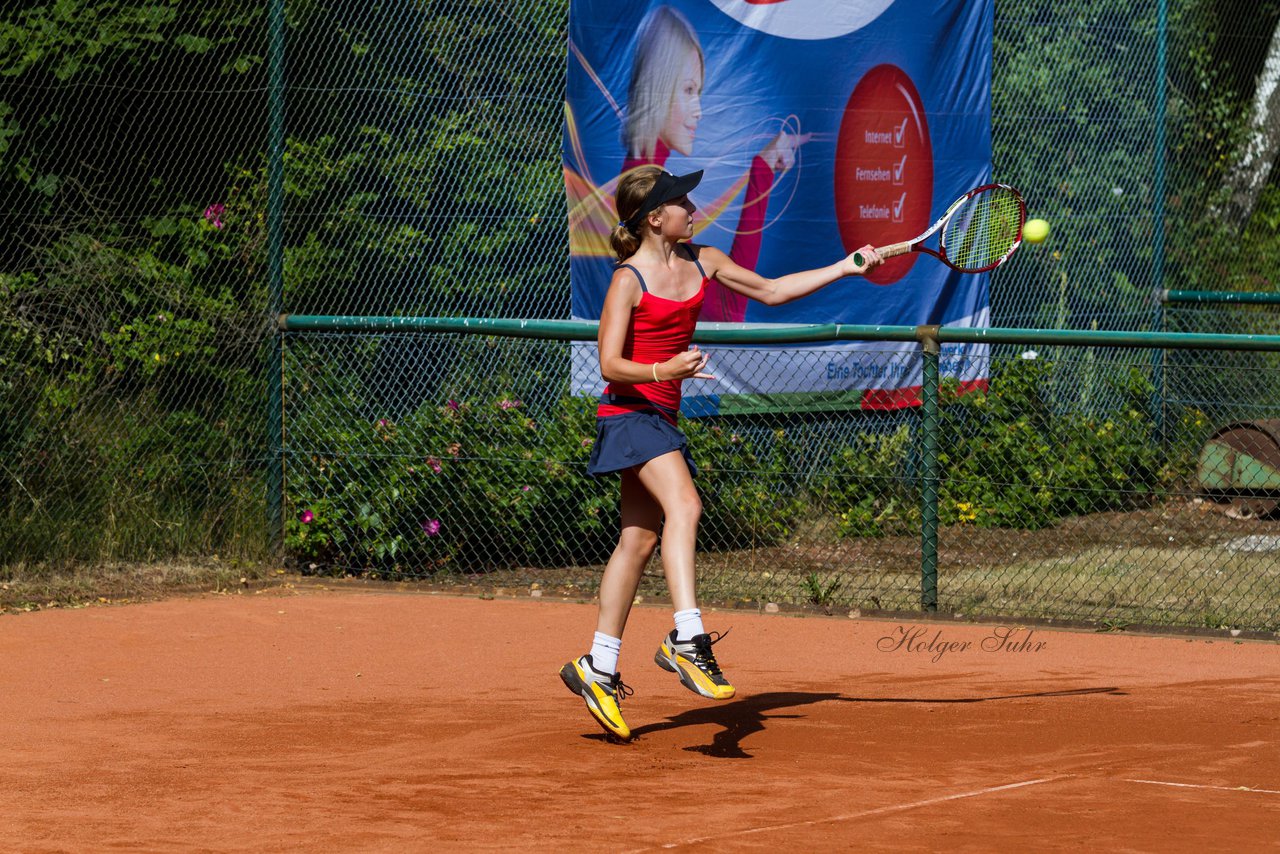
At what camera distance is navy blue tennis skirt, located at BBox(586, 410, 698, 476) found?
5652mm

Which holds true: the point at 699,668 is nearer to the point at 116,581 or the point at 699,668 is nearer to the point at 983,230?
the point at 983,230

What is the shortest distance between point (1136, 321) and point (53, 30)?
7.82 metres

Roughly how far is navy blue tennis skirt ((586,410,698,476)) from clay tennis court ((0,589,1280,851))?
3.24 feet

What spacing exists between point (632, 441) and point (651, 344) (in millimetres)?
362

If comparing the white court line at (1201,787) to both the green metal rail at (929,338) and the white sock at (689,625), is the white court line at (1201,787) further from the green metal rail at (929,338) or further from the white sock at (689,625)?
the green metal rail at (929,338)

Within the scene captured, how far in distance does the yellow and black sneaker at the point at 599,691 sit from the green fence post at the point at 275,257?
437 cm

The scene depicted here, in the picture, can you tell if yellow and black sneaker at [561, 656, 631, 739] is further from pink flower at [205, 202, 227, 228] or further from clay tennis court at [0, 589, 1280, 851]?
pink flower at [205, 202, 227, 228]

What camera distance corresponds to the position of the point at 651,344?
5789mm

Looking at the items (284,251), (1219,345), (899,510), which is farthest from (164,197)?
(1219,345)

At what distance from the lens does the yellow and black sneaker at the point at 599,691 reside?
18.4 feet

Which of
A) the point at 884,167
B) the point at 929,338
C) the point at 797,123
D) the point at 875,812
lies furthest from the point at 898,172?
the point at 875,812

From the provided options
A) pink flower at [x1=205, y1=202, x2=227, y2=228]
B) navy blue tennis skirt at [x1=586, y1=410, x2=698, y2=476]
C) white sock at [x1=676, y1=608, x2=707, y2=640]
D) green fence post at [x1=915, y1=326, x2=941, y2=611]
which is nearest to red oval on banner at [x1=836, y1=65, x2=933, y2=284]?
green fence post at [x1=915, y1=326, x2=941, y2=611]

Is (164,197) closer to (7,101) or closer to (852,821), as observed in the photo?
(7,101)

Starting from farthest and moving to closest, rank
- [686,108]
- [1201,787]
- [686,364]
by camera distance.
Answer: [686,108]
[686,364]
[1201,787]
